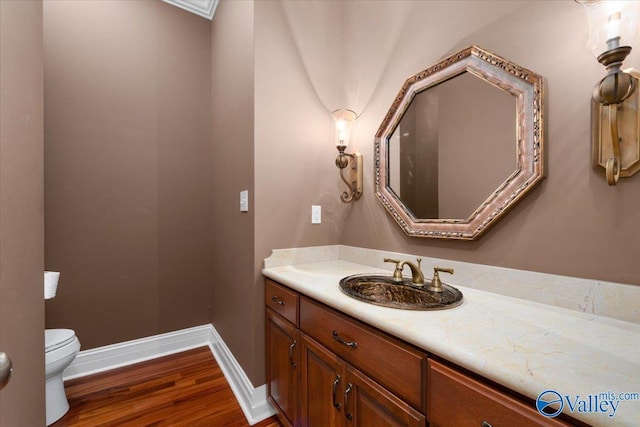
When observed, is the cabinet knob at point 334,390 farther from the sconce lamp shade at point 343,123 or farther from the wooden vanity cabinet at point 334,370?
the sconce lamp shade at point 343,123

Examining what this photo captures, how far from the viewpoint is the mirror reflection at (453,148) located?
1134 mm

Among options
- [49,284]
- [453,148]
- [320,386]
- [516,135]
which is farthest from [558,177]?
[49,284]

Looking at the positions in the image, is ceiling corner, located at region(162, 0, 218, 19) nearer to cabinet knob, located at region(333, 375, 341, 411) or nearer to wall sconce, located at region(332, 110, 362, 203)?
wall sconce, located at region(332, 110, 362, 203)

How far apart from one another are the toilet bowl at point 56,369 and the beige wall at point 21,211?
0.86 metres

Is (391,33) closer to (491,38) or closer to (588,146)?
(491,38)

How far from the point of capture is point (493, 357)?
616mm

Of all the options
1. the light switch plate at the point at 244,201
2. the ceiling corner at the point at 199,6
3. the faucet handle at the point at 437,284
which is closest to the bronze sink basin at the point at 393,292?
the faucet handle at the point at 437,284

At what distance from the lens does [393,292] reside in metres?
1.31

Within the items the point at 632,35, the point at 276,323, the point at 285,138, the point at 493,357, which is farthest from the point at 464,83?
the point at 276,323

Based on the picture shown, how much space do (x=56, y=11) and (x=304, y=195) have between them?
2.29m

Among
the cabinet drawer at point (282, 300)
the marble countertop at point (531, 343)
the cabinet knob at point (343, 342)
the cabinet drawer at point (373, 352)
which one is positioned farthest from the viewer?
the cabinet drawer at point (282, 300)

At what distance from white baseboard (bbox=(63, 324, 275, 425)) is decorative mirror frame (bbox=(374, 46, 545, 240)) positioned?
1.41 metres

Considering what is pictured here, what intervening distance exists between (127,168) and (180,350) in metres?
1.65

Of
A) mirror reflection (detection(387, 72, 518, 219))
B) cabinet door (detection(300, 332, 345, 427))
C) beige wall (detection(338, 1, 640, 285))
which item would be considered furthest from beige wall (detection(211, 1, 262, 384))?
beige wall (detection(338, 1, 640, 285))
